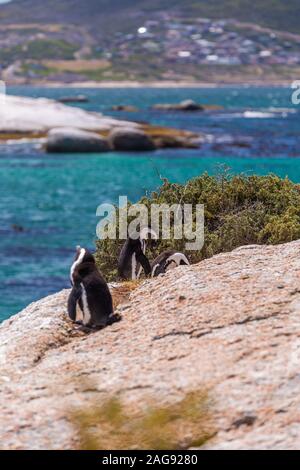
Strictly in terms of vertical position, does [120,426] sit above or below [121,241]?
above

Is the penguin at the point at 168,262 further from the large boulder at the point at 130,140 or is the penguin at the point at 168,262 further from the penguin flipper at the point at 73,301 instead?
the large boulder at the point at 130,140

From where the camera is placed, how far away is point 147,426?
973 centimetres

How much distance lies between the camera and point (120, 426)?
32.3 ft

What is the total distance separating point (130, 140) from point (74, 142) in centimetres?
464

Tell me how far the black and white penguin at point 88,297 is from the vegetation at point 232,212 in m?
4.65

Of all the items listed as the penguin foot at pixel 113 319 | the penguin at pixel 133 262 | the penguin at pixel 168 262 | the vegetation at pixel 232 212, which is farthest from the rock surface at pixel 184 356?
the vegetation at pixel 232 212

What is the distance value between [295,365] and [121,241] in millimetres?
10007

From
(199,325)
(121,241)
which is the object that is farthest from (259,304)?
(121,241)

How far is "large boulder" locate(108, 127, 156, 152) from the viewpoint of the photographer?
3238 inches

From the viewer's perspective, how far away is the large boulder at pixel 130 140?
270ft

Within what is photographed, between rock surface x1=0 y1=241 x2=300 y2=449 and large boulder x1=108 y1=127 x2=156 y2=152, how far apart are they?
68774 mm

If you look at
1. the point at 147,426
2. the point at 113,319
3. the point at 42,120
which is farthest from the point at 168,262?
the point at 42,120
